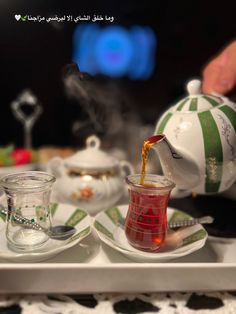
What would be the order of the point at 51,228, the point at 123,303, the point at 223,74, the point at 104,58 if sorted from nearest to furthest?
the point at 123,303, the point at 51,228, the point at 223,74, the point at 104,58

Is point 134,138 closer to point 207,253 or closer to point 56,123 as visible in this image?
point 56,123

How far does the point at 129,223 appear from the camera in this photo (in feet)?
1.76

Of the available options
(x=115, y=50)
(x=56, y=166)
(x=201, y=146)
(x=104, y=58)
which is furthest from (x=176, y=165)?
(x=115, y=50)

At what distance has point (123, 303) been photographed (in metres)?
0.46

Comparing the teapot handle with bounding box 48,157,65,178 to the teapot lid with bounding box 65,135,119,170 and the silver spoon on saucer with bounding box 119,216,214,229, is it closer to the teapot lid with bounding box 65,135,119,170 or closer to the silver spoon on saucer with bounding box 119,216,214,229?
the teapot lid with bounding box 65,135,119,170

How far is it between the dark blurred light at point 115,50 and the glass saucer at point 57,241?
0.25 metres

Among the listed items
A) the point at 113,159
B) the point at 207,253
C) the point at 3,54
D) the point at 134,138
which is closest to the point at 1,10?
the point at 3,54

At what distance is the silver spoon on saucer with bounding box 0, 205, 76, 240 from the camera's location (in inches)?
21.0

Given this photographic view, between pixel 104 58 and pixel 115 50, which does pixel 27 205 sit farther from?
pixel 115 50

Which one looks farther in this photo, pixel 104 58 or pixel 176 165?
pixel 104 58

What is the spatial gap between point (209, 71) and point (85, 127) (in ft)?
1.41

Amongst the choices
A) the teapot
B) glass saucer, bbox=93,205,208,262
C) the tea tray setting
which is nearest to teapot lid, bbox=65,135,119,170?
the teapot

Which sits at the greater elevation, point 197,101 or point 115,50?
point 115,50

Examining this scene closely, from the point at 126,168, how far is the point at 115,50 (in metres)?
0.48
